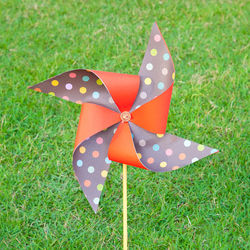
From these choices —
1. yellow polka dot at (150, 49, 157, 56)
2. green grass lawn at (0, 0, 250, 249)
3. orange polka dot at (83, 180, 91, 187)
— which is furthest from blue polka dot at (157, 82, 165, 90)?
green grass lawn at (0, 0, 250, 249)

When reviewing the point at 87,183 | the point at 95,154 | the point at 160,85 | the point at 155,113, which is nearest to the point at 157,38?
the point at 160,85

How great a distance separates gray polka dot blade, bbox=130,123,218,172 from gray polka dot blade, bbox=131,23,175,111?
0.46 ft

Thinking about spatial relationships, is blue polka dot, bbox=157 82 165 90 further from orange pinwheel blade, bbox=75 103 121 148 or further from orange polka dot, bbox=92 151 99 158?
orange polka dot, bbox=92 151 99 158

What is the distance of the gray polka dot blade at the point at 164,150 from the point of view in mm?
1613

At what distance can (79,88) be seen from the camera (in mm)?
1692

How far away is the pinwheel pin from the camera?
5.35ft

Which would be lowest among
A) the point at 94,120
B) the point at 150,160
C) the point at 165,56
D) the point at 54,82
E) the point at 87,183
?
the point at 87,183

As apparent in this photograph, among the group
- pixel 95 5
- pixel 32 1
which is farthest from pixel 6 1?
pixel 95 5

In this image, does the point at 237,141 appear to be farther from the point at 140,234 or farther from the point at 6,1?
the point at 6,1

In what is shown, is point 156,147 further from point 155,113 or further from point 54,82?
point 54,82

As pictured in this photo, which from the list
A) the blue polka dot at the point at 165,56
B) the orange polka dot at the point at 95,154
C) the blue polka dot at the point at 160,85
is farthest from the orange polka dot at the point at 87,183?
the blue polka dot at the point at 165,56

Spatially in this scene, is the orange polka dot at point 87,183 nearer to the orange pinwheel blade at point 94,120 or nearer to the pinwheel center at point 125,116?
the orange pinwheel blade at point 94,120

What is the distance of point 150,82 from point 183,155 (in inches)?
12.9

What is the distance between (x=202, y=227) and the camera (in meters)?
2.06
